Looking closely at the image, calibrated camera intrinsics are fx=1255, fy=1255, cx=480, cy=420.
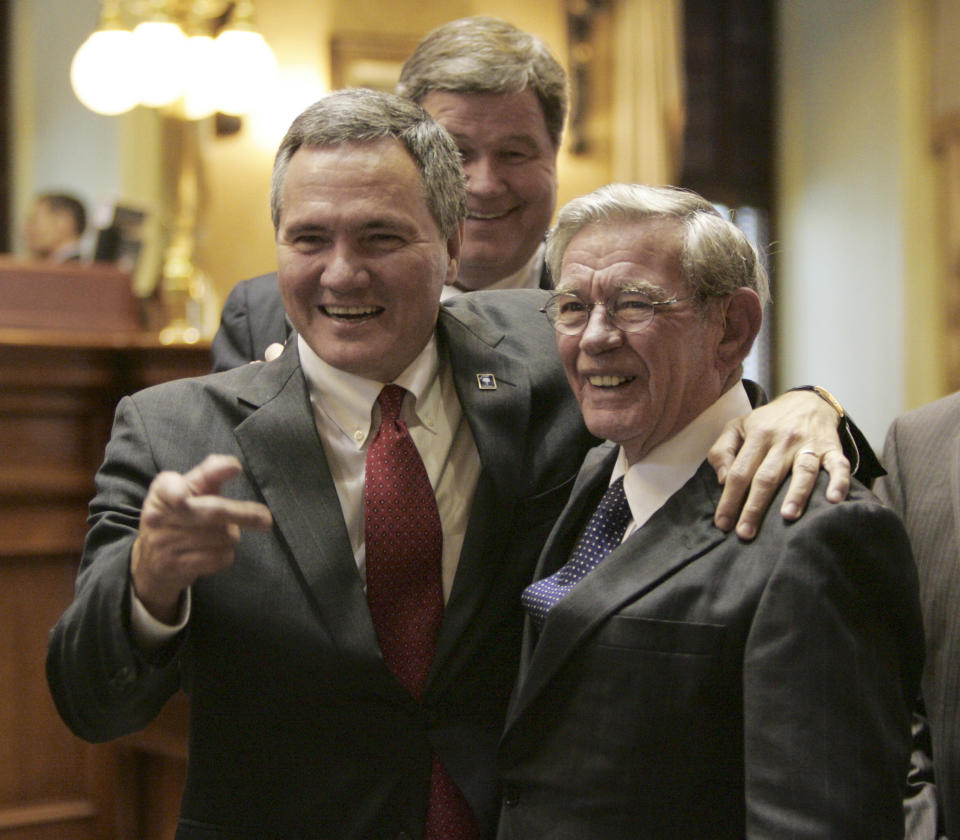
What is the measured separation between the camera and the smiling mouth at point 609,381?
175cm

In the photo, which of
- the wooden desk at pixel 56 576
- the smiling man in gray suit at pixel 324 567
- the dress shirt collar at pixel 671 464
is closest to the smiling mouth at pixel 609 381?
the dress shirt collar at pixel 671 464

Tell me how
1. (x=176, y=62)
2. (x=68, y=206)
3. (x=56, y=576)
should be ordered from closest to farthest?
(x=56, y=576) → (x=176, y=62) → (x=68, y=206)

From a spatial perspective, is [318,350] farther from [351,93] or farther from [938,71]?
[938,71]

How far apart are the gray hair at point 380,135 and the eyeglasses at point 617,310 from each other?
9.4 inches

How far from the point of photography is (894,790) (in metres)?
1.48

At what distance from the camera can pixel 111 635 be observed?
62.9 inches


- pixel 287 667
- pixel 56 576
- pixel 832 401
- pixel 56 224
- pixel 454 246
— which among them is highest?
pixel 56 224

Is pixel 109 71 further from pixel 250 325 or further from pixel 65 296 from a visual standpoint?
pixel 250 325

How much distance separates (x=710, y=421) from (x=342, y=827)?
2.52 ft

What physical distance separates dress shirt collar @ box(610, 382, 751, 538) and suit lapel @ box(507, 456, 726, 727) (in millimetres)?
33

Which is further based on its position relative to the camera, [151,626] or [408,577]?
[408,577]

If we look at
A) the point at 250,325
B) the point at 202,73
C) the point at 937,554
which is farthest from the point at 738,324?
the point at 202,73

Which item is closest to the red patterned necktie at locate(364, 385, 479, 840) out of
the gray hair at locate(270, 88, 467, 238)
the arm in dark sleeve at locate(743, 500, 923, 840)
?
the gray hair at locate(270, 88, 467, 238)

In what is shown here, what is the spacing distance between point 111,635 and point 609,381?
2.44 feet
